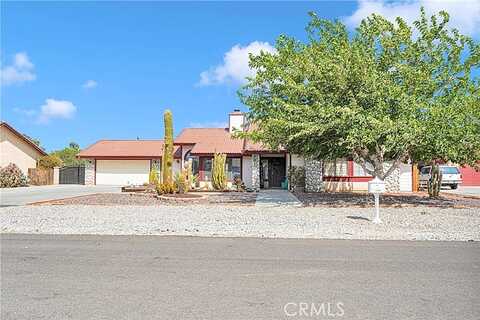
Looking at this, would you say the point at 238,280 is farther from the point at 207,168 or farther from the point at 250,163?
the point at 207,168

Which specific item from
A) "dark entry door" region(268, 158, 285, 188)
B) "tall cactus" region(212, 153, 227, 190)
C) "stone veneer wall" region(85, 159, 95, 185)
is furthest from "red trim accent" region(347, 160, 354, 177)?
"stone veneer wall" region(85, 159, 95, 185)

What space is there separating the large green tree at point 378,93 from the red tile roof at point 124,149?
747 inches

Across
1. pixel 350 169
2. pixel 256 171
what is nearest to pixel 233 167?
pixel 256 171

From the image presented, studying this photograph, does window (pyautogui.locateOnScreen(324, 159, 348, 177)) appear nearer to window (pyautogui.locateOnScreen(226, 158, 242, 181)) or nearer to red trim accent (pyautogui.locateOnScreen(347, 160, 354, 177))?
red trim accent (pyautogui.locateOnScreen(347, 160, 354, 177))

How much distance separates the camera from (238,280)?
5.86 meters

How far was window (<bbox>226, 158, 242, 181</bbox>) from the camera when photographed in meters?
28.7

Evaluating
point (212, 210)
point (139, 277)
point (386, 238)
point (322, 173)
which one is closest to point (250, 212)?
point (212, 210)

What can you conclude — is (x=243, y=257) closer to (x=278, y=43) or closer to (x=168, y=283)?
(x=168, y=283)

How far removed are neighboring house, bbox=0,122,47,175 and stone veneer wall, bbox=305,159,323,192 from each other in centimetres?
2248

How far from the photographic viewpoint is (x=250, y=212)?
14.4 meters

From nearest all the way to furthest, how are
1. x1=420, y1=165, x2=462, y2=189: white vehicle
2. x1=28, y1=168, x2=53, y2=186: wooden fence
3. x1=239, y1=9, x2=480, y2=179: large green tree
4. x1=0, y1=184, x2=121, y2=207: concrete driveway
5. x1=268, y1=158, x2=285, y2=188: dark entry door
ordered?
x1=239, y1=9, x2=480, y2=179: large green tree < x1=0, y1=184, x2=121, y2=207: concrete driveway < x1=268, y1=158, x2=285, y2=188: dark entry door < x1=420, y1=165, x2=462, y2=189: white vehicle < x1=28, y1=168, x2=53, y2=186: wooden fence

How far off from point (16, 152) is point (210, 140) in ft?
51.8

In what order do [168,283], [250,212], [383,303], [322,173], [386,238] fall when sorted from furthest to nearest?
[322,173], [250,212], [386,238], [168,283], [383,303]

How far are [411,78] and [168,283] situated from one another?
12348 mm
